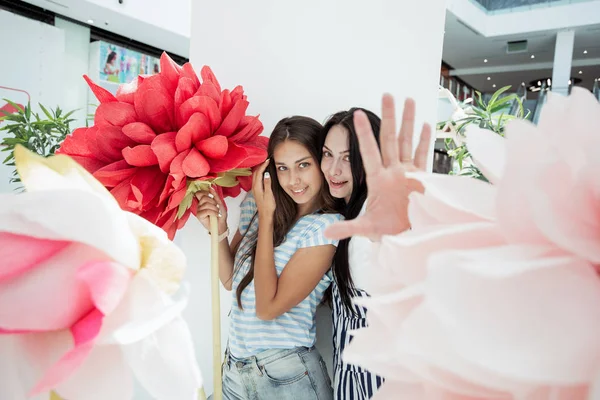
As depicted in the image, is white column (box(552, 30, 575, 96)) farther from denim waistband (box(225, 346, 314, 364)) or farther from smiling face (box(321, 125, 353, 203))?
denim waistband (box(225, 346, 314, 364))

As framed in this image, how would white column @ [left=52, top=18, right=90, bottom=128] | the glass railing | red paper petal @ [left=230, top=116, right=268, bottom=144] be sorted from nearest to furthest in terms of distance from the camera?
red paper petal @ [left=230, top=116, right=268, bottom=144] < white column @ [left=52, top=18, right=90, bottom=128] < the glass railing

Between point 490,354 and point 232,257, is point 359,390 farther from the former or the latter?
point 490,354

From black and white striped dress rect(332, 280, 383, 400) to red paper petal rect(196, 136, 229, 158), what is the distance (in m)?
0.55

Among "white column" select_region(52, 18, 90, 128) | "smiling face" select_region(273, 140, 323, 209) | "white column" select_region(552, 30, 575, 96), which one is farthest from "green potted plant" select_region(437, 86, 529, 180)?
"white column" select_region(552, 30, 575, 96)

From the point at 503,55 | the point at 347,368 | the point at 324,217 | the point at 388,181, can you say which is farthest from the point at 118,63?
the point at 503,55

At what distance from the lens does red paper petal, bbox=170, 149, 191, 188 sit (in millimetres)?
552

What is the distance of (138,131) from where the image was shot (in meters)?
0.54

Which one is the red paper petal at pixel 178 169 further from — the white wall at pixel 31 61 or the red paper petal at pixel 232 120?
the white wall at pixel 31 61

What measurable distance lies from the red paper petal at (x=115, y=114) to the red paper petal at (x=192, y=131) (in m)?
0.07

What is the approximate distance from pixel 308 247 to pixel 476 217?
0.97 metres

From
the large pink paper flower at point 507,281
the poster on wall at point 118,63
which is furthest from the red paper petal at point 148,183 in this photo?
the poster on wall at point 118,63

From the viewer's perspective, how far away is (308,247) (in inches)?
45.3

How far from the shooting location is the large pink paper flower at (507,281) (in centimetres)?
14

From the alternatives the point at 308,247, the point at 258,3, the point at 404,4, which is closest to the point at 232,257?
the point at 308,247
